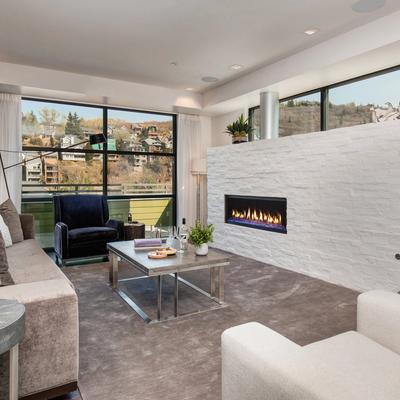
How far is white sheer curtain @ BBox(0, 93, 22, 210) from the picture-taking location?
486 centimetres

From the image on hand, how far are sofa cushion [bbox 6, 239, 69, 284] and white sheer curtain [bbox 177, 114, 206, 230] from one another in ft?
10.8

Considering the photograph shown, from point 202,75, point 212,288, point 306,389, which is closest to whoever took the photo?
point 306,389

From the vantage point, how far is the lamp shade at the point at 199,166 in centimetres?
602

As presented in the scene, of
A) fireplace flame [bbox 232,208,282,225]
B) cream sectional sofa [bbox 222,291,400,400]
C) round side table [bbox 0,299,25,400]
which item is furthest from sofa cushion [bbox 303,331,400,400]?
fireplace flame [bbox 232,208,282,225]

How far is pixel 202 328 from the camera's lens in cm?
256

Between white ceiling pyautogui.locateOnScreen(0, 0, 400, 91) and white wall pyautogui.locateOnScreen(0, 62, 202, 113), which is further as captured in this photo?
white wall pyautogui.locateOnScreen(0, 62, 202, 113)

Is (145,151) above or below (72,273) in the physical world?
above

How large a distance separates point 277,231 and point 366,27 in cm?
252

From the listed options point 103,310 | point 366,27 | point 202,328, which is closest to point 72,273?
point 103,310

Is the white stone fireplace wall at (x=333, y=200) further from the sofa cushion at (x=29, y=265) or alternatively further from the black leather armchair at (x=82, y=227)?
the sofa cushion at (x=29, y=265)

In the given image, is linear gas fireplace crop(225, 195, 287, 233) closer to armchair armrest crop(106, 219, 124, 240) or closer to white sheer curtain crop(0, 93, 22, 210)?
armchair armrest crop(106, 219, 124, 240)

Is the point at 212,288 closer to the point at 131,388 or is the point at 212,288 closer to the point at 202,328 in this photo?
Result: the point at 202,328

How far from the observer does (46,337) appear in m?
1.62

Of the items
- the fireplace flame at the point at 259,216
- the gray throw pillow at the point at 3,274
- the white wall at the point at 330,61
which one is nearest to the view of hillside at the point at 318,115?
the white wall at the point at 330,61
